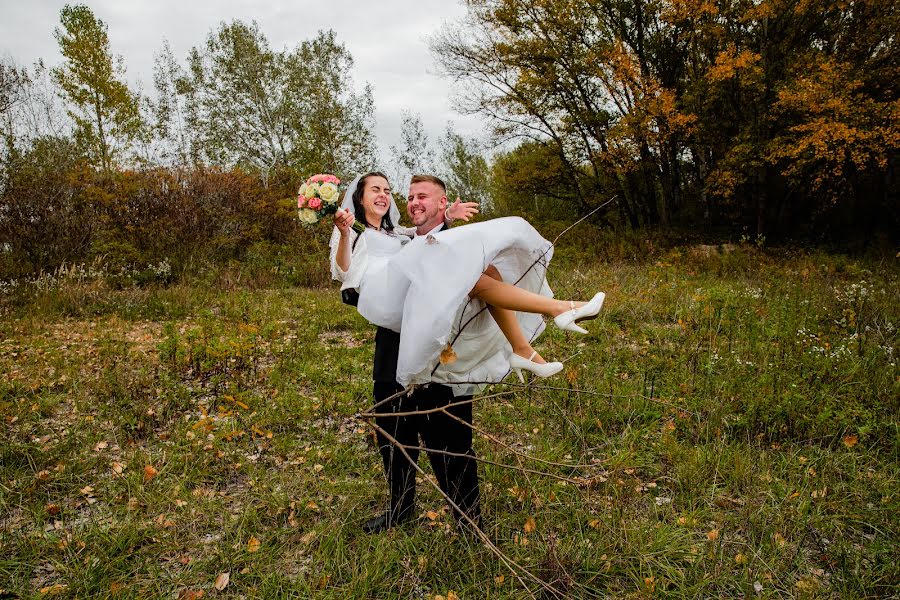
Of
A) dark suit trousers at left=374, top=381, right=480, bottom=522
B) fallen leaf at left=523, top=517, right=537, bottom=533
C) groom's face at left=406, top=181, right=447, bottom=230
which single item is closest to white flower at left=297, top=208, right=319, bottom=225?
groom's face at left=406, top=181, right=447, bottom=230

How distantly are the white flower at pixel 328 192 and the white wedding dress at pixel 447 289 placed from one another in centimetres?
25

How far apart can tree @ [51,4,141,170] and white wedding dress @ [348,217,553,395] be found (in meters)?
21.8

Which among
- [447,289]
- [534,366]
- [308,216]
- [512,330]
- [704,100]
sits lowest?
[534,366]

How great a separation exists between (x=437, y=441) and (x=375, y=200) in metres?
1.27

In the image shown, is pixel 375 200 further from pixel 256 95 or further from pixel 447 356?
pixel 256 95

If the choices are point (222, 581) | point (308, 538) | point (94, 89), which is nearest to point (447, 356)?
point (308, 538)

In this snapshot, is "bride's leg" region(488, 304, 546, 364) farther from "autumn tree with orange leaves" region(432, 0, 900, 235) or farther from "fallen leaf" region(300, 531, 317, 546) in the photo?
"autumn tree with orange leaves" region(432, 0, 900, 235)

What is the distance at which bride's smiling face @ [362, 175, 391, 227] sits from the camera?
261cm

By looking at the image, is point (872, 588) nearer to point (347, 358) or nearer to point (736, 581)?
point (736, 581)

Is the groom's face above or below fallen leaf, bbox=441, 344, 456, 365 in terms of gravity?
above

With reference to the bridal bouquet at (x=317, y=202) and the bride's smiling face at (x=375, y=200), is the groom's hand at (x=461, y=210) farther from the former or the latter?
the bridal bouquet at (x=317, y=202)

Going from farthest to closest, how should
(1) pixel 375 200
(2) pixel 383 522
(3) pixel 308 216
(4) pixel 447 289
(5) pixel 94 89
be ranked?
1. (5) pixel 94 89
2. (2) pixel 383 522
3. (1) pixel 375 200
4. (3) pixel 308 216
5. (4) pixel 447 289

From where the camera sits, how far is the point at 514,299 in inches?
80.7

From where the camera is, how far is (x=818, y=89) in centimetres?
1083
